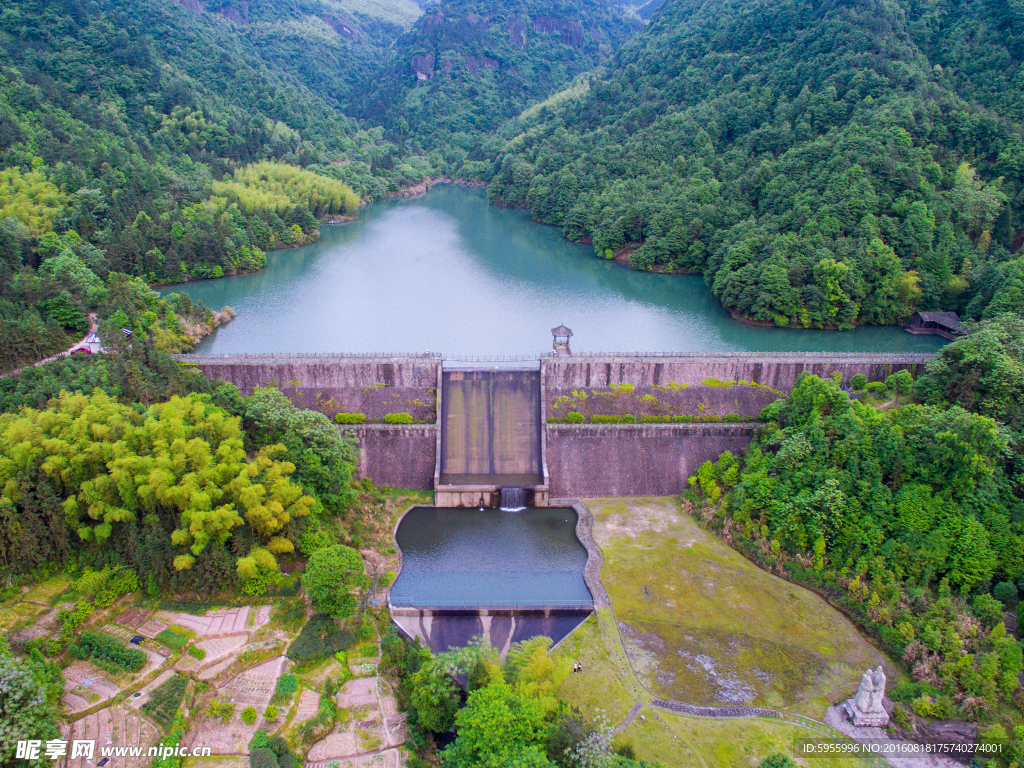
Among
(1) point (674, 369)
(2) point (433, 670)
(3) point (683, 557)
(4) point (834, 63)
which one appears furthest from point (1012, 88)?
(2) point (433, 670)

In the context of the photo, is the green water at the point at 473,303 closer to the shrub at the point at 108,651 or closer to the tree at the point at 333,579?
the tree at the point at 333,579

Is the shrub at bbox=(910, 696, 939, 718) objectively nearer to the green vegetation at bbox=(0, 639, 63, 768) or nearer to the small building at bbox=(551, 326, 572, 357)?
the small building at bbox=(551, 326, 572, 357)

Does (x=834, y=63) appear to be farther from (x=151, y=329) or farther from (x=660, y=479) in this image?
(x=151, y=329)

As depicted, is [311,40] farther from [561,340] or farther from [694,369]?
[694,369]

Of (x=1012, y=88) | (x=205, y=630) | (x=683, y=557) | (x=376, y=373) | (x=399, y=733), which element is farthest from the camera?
(x=1012, y=88)

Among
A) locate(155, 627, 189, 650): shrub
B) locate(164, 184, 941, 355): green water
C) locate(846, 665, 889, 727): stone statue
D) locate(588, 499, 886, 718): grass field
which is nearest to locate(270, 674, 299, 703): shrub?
locate(155, 627, 189, 650): shrub

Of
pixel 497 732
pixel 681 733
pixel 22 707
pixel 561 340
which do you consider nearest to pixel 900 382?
pixel 561 340
